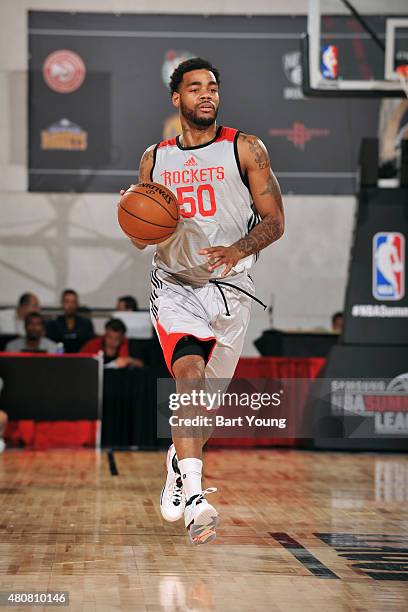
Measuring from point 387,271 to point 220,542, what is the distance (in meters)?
5.68

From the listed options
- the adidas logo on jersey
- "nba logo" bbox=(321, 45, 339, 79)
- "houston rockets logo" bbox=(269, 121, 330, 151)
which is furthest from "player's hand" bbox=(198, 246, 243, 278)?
"houston rockets logo" bbox=(269, 121, 330, 151)

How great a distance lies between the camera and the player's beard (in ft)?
16.1

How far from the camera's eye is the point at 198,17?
49.5ft

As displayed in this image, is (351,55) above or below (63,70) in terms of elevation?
below

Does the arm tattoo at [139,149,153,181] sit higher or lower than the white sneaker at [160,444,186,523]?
higher

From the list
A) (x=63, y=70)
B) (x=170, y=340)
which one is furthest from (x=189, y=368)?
→ (x=63, y=70)

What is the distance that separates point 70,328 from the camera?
42.8 ft

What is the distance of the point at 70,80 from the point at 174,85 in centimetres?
1019

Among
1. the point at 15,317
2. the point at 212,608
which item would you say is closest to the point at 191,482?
the point at 212,608

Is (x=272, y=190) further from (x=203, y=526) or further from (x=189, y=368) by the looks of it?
(x=203, y=526)

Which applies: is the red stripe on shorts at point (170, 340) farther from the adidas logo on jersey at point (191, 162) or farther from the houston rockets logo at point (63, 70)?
the houston rockets logo at point (63, 70)

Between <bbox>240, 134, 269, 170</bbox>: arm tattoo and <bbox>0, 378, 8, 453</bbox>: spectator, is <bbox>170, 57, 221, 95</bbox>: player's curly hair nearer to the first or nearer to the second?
<bbox>240, 134, 269, 170</bbox>: arm tattoo

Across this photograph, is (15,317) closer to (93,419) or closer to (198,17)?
(93,419)

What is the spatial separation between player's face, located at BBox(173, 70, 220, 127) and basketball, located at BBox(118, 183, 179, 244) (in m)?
0.38
